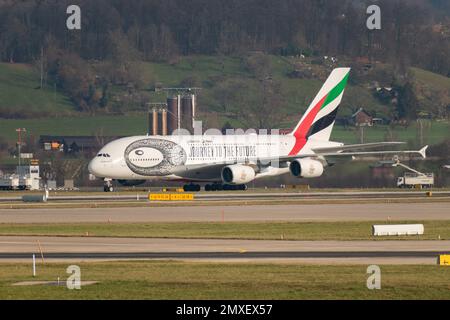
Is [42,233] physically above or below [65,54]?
below

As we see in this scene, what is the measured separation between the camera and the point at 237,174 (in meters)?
93.6

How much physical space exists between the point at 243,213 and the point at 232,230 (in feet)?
37.6

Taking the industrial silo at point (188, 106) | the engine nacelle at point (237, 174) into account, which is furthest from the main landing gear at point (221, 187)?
the industrial silo at point (188, 106)

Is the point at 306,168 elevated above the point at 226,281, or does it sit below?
above

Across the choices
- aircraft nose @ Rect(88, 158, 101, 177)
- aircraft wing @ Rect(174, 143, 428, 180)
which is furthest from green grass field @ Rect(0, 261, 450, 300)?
aircraft wing @ Rect(174, 143, 428, 180)

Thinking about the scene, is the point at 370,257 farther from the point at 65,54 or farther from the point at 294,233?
the point at 65,54

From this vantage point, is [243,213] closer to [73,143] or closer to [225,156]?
[225,156]

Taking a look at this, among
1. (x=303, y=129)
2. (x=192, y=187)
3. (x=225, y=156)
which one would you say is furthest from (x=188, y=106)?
(x=225, y=156)

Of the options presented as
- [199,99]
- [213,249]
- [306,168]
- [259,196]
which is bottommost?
[259,196]

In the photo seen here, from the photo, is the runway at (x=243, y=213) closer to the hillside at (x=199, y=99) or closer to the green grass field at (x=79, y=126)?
the hillside at (x=199, y=99)
